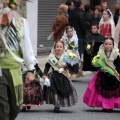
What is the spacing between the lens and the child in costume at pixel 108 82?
11.3 metres

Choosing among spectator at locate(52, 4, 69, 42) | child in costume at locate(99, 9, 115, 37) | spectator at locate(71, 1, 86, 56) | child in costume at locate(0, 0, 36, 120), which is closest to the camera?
child in costume at locate(0, 0, 36, 120)

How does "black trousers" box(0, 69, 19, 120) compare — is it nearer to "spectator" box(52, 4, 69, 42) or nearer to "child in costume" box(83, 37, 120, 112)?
"child in costume" box(83, 37, 120, 112)

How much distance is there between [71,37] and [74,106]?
368 centimetres

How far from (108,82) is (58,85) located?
0.90m

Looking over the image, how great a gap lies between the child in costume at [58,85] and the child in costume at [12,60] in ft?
12.7

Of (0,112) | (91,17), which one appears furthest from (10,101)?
(91,17)

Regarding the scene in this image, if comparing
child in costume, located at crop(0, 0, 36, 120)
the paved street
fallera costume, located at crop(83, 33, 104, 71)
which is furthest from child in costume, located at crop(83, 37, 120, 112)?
child in costume, located at crop(0, 0, 36, 120)

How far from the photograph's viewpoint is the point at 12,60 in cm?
684

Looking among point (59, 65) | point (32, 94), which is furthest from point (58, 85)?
point (32, 94)

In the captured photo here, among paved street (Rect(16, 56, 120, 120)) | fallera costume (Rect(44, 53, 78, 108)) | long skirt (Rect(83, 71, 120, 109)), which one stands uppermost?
fallera costume (Rect(44, 53, 78, 108))

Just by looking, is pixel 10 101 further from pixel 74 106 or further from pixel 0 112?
pixel 74 106

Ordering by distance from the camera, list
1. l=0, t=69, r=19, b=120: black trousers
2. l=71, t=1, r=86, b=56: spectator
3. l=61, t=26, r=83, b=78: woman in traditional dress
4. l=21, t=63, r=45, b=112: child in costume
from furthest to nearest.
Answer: l=71, t=1, r=86, b=56: spectator → l=61, t=26, r=83, b=78: woman in traditional dress → l=21, t=63, r=45, b=112: child in costume → l=0, t=69, r=19, b=120: black trousers

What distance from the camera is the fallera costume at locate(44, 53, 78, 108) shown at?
1097 centimetres

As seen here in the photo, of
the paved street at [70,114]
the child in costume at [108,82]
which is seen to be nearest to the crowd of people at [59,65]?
the child in costume at [108,82]
